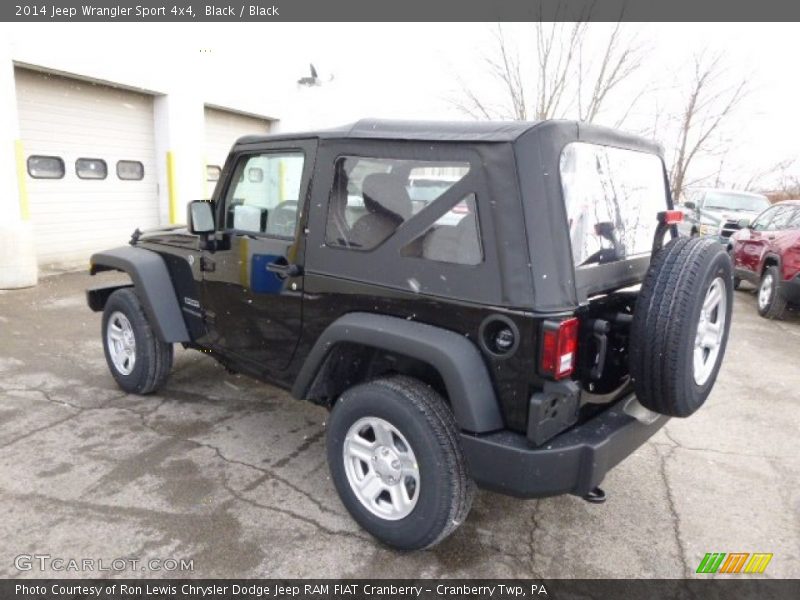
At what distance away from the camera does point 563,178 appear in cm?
225

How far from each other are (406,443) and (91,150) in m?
9.03

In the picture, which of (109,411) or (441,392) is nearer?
(441,392)

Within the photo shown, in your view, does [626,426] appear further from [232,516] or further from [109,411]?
[109,411]

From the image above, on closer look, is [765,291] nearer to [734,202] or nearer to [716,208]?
[716,208]

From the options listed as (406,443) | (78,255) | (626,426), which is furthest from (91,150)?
(626,426)

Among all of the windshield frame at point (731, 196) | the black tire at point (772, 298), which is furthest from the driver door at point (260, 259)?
the windshield frame at point (731, 196)

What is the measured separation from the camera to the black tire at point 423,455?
2.30 meters

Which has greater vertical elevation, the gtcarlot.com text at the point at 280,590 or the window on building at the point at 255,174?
the window on building at the point at 255,174

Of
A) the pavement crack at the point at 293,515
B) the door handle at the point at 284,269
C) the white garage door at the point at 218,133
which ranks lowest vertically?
the pavement crack at the point at 293,515

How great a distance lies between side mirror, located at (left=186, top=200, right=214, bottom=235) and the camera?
3.29m

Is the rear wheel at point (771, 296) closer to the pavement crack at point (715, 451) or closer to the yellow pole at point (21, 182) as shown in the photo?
the pavement crack at point (715, 451)

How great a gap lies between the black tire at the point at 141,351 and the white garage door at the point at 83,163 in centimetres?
567

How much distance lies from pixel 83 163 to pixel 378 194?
8383 mm

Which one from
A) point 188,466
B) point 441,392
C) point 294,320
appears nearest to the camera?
point 441,392
